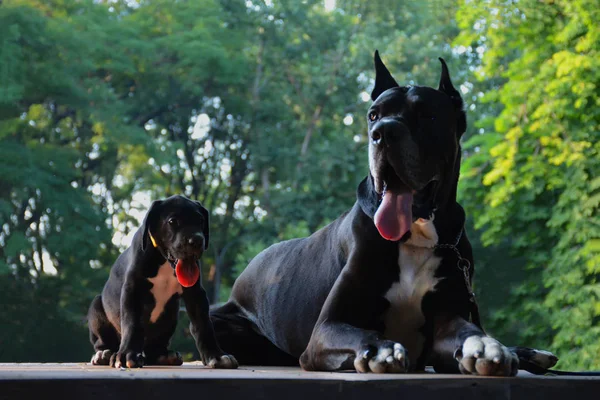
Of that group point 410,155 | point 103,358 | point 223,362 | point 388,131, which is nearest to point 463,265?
point 410,155

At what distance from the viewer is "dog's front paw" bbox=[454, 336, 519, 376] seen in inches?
110

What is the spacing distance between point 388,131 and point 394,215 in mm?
315

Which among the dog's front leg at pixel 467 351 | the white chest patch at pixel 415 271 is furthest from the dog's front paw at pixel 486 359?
the white chest patch at pixel 415 271

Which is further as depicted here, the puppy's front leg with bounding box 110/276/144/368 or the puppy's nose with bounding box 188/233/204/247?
the puppy's nose with bounding box 188/233/204/247

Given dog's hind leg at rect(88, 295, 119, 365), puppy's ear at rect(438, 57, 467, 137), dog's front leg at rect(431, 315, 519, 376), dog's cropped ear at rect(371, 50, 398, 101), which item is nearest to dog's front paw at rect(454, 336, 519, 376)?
dog's front leg at rect(431, 315, 519, 376)

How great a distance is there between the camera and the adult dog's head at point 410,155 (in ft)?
10.5

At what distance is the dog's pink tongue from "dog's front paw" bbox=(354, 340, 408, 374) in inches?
17.0

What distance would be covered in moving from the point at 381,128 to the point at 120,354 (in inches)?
57.7

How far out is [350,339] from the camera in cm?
315

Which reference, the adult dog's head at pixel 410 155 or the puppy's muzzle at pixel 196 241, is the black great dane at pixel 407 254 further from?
the puppy's muzzle at pixel 196 241

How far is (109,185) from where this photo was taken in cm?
2467

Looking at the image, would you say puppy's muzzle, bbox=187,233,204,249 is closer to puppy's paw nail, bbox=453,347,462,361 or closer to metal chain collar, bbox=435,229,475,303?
metal chain collar, bbox=435,229,475,303
